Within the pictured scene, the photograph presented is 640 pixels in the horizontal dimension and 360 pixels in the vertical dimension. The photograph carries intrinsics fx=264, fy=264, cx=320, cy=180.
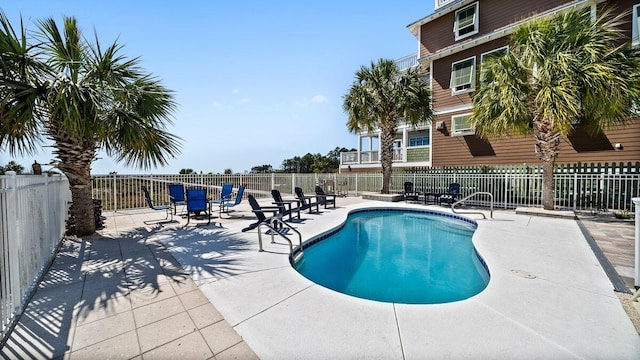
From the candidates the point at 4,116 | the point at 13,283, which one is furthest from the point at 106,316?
the point at 4,116

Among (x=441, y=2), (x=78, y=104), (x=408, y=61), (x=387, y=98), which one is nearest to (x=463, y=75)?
(x=408, y=61)

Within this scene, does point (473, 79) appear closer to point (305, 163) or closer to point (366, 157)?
point (366, 157)

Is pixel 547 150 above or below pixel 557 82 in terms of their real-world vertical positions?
below

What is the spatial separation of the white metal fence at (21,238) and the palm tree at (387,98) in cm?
1263

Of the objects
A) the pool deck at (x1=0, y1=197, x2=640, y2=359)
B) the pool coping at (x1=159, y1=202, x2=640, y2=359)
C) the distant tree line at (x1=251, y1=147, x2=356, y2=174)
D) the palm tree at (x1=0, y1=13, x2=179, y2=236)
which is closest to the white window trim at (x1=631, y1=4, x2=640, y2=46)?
the pool deck at (x1=0, y1=197, x2=640, y2=359)

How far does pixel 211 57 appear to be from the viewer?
1015 cm

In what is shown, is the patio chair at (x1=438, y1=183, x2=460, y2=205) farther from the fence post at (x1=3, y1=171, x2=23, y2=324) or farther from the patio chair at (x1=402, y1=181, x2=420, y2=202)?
the fence post at (x1=3, y1=171, x2=23, y2=324)

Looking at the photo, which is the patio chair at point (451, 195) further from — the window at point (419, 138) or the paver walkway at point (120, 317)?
the paver walkway at point (120, 317)

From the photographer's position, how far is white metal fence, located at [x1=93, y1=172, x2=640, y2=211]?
9.75 meters

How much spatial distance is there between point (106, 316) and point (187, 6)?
8.39 m

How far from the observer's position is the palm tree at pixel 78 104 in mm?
4469

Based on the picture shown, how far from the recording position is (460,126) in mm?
15398

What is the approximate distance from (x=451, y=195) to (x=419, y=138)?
984 centimetres

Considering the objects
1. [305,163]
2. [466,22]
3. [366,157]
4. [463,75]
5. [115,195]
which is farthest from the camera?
[305,163]
